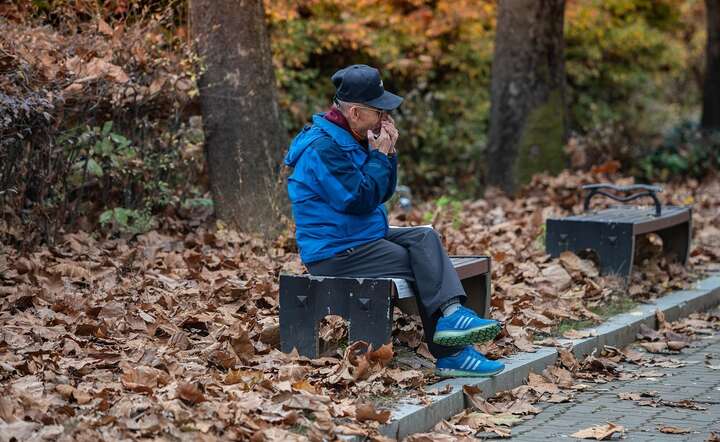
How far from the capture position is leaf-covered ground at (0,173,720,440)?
4750 millimetres

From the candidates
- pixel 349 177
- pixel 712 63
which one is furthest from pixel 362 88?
pixel 712 63

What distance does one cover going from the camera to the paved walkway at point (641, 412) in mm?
5355

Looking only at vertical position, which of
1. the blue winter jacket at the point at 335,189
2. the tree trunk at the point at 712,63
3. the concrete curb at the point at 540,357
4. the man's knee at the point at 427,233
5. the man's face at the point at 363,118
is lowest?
the concrete curb at the point at 540,357

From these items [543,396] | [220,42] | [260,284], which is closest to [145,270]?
[260,284]

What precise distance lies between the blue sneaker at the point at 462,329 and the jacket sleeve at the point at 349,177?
2.38 ft

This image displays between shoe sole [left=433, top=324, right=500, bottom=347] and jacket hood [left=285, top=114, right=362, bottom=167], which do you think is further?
jacket hood [left=285, top=114, right=362, bottom=167]

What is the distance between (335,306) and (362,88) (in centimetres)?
117

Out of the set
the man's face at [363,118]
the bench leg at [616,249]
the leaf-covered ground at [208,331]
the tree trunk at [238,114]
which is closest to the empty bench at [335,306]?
the leaf-covered ground at [208,331]

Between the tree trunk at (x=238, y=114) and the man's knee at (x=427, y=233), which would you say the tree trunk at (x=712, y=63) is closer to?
the tree trunk at (x=238, y=114)

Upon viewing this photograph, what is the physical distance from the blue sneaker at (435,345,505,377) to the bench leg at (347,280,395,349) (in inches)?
15.1

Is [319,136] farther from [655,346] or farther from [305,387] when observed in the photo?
[655,346]

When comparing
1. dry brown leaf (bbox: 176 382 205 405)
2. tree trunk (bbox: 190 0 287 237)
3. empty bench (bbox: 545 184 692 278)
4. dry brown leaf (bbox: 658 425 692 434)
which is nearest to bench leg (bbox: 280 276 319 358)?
dry brown leaf (bbox: 176 382 205 405)

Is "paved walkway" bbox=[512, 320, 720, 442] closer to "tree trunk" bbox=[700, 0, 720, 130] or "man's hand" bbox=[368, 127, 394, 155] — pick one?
"man's hand" bbox=[368, 127, 394, 155]

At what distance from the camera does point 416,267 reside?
588 cm
